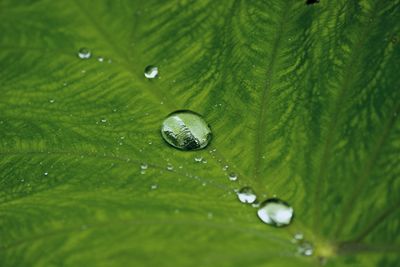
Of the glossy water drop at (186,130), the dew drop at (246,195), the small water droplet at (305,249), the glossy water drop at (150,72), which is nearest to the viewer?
the small water droplet at (305,249)

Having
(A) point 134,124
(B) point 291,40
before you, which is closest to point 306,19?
(B) point 291,40

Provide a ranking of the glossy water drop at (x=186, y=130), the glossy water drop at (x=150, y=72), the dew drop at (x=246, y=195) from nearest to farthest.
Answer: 1. the dew drop at (x=246, y=195)
2. the glossy water drop at (x=186, y=130)
3. the glossy water drop at (x=150, y=72)

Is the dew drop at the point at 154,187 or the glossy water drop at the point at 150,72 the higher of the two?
the glossy water drop at the point at 150,72

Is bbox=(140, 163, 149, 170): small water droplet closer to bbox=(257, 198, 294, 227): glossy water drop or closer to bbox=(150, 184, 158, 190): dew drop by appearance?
bbox=(150, 184, 158, 190): dew drop

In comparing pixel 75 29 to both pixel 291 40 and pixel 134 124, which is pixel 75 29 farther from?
pixel 291 40

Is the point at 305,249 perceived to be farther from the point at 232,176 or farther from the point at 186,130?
the point at 186,130

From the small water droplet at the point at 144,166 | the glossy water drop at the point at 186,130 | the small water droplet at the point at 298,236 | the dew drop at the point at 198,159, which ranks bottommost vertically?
the small water droplet at the point at 298,236

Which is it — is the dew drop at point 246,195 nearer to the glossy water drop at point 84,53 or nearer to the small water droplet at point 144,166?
the small water droplet at point 144,166

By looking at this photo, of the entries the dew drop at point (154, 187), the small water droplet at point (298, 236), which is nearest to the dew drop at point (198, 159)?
the dew drop at point (154, 187)

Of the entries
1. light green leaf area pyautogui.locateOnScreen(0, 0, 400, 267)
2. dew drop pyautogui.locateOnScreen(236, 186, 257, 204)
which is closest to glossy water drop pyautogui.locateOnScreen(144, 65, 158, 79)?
light green leaf area pyautogui.locateOnScreen(0, 0, 400, 267)
